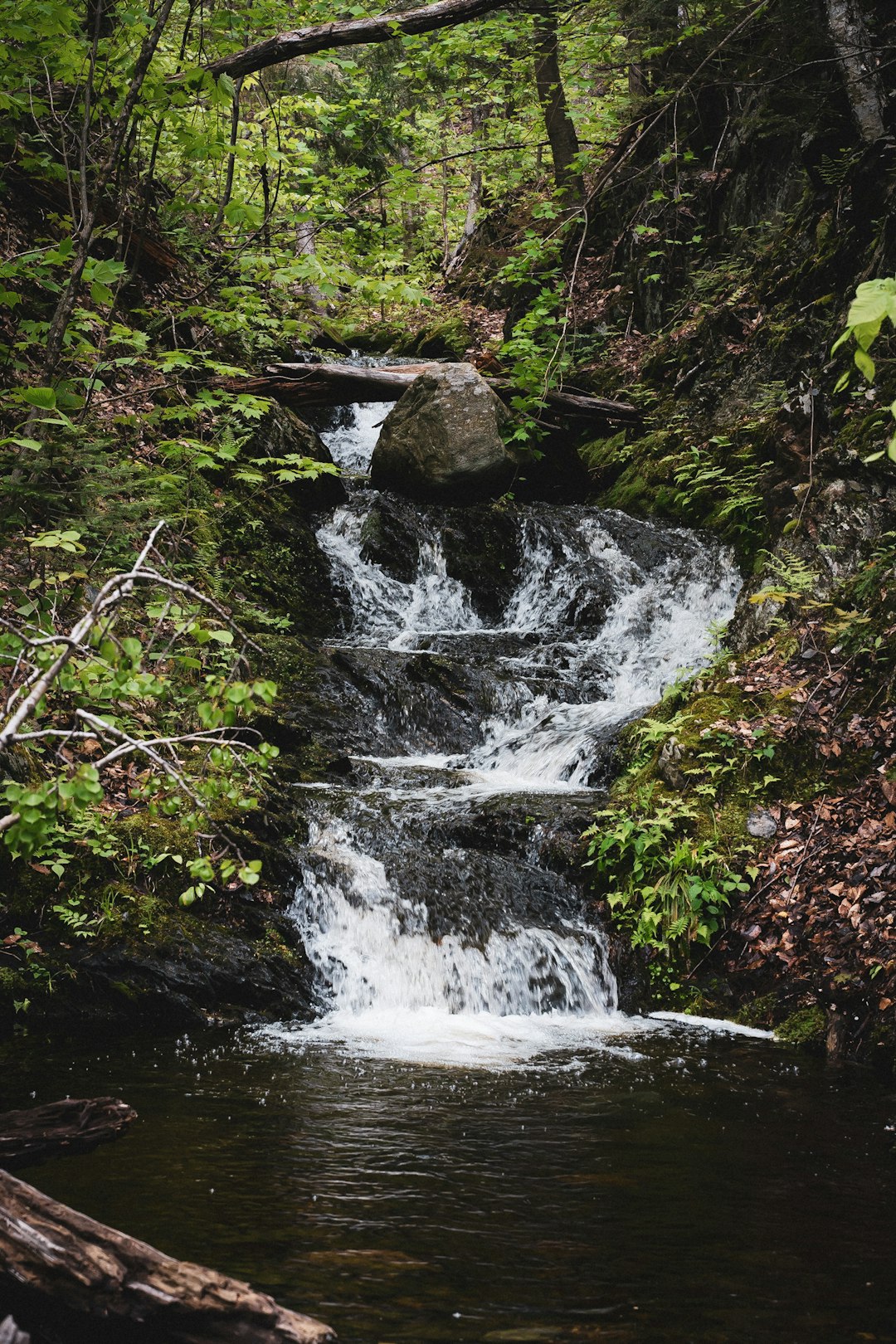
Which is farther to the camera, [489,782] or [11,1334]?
[489,782]

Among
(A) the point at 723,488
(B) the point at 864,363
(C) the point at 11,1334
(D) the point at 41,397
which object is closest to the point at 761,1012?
(C) the point at 11,1334

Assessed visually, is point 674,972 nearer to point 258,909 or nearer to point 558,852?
point 558,852

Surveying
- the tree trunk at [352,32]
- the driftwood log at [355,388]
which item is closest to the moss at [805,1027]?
the tree trunk at [352,32]

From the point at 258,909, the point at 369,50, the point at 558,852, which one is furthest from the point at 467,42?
the point at 369,50

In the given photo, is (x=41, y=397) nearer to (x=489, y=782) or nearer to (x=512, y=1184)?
(x=512, y=1184)

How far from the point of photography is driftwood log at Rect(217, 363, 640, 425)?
12469 mm

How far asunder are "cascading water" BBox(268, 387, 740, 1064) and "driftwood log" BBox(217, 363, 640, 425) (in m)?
1.59

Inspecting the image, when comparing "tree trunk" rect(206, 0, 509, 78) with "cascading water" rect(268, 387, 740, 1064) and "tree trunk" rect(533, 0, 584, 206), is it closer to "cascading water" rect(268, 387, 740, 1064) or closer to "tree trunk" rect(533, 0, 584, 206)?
"cascading water" rect(268, 387, 740, 1064)

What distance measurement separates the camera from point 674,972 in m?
6.62

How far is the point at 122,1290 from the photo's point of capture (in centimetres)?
217

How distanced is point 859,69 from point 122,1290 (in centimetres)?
1212

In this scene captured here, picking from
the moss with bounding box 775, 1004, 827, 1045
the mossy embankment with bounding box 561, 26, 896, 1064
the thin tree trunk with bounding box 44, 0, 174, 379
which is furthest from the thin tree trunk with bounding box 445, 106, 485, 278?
the moss with bounding box 775, 1004, 827, 1045

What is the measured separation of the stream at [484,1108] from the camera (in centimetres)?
289

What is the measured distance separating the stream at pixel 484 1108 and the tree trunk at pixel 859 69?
20.0 feet
